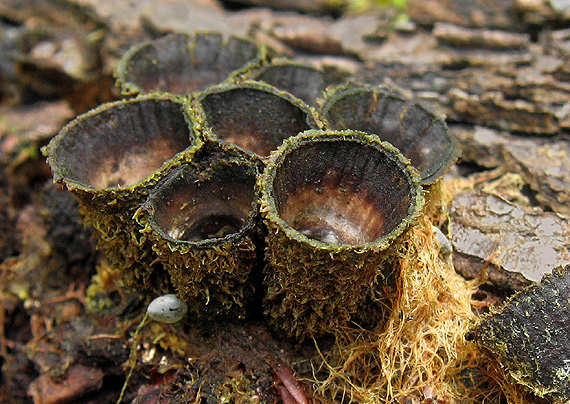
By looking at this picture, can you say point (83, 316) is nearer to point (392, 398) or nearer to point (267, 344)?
point (267, 344)

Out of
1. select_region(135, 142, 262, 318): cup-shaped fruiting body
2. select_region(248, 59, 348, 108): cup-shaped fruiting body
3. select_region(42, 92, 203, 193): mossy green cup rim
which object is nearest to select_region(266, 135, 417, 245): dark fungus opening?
select_region(135, 142, 262, 318): cup-shaped fruiting body

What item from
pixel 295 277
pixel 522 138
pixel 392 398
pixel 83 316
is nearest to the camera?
pixel 295 277

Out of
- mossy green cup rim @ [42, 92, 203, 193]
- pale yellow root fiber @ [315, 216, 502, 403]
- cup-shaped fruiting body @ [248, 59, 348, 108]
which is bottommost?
pale yellow root fiber @ [315, 216, 502, 403]

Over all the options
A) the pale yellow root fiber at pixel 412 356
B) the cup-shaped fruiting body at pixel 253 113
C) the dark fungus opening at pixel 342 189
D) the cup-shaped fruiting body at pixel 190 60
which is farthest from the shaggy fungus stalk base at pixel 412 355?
the cup-shaped fruiting body at pixel 190 60

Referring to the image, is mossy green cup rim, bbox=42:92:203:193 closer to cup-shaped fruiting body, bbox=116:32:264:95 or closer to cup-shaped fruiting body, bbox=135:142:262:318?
cup-shaped fruiting body, bbox=135:142:262:318

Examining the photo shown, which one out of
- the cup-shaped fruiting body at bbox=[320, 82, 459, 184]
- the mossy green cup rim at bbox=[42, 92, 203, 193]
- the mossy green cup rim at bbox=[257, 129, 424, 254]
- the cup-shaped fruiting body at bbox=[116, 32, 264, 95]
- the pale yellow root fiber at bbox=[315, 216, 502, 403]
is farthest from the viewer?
the cup-shaped fruiting body at bbox=[116, 32, 264, 95]

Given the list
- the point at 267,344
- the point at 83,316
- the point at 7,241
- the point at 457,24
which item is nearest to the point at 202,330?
the point at 267,344

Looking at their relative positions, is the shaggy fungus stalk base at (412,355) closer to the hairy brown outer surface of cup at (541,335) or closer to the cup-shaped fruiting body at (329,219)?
the cup-shaped fruiting body at (329,219)

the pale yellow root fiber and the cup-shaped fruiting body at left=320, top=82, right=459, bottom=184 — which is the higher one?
the cup-shaped fruiting body at left=320, top=82, right=459, bottom=184
